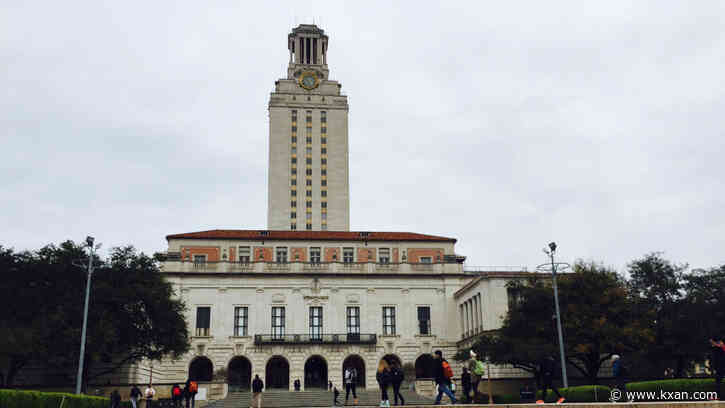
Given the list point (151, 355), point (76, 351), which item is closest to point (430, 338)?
point (151, 355)

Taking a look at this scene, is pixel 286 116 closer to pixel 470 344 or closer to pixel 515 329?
pixel 470 344

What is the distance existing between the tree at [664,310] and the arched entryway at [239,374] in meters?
34.9

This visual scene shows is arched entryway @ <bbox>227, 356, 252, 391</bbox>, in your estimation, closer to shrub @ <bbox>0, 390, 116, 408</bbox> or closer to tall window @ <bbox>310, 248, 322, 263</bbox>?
tall window @ <bbox>310, 248, 322, 263</bbox>

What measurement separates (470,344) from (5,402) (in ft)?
150

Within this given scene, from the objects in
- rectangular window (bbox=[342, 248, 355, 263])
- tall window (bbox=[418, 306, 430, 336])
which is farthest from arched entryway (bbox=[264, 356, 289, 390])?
tall window (bbox=[418, 306, 430, 336])

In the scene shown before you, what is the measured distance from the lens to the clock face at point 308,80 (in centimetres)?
11219

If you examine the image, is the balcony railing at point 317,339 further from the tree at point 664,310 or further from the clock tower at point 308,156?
the clock tower at point 308,156

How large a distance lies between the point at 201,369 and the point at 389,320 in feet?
61.5

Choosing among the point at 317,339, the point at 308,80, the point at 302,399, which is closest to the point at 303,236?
the point at 317,339

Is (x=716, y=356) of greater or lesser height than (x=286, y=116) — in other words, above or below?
below

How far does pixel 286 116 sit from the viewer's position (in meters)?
108

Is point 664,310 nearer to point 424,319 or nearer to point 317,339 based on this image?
point 424,319

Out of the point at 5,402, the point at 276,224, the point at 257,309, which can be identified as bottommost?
the point at 5,402

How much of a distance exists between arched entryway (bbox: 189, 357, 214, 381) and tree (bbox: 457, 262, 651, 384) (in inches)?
1079
